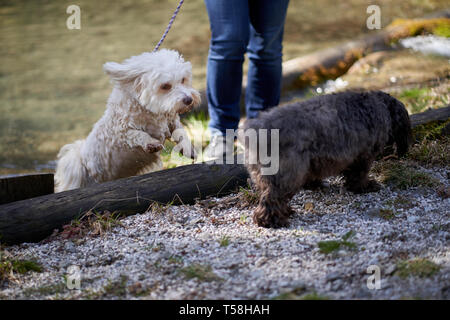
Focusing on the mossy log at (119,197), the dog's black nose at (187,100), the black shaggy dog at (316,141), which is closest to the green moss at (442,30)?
the black shaggy dog at (316,141)

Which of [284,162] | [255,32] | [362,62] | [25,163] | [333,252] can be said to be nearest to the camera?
[333,252]

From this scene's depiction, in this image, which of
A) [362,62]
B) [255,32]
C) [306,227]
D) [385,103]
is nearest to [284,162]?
[306,227]

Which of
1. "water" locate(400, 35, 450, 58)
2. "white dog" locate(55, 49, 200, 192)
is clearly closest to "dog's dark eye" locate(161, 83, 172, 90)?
"white dog" locate(55, 49, 200, 192)

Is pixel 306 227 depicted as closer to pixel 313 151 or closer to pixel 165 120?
pixel 313 151

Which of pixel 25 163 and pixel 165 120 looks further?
pixel 25 163

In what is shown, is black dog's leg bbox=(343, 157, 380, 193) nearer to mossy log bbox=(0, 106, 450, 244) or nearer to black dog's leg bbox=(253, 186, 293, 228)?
black dog's leg bbox=(253, 186, 293, 228)

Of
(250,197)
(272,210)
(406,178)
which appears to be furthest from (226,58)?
(406,178)

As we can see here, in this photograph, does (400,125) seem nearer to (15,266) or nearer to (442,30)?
(15,266)

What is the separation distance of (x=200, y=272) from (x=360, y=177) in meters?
1.32

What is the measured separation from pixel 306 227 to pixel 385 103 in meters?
0.99

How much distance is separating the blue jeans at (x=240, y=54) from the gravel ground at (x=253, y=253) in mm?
1046

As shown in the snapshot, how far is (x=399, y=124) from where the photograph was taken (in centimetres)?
335

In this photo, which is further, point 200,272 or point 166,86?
point 166,86

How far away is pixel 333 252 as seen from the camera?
2.65 m
